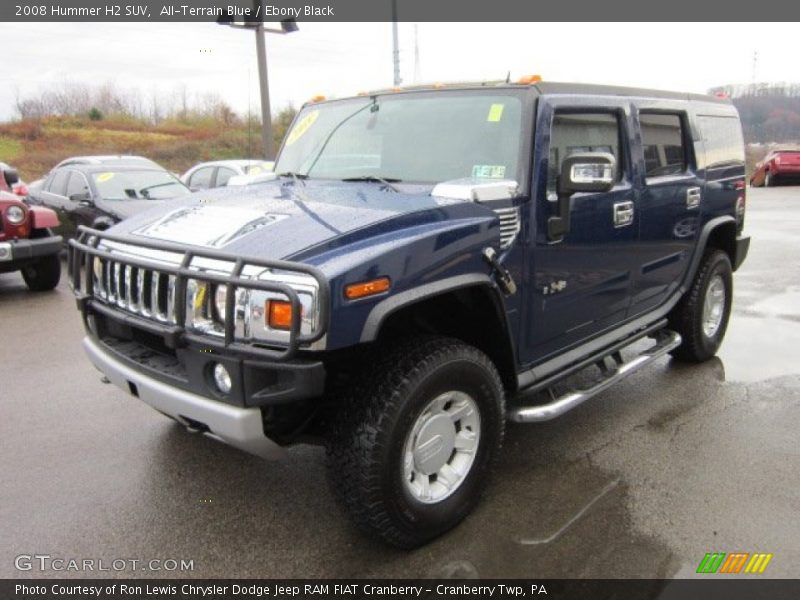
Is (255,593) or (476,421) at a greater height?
(476,421)

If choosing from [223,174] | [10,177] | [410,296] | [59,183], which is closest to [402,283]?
[410,296]

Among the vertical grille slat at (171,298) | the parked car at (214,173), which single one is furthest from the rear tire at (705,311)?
the parked car at (214,173)

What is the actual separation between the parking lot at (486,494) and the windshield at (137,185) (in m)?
5.13

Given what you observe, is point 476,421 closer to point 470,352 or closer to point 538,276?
point 470,352

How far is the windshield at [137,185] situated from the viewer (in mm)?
9539

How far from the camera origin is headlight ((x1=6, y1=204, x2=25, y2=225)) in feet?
24.9

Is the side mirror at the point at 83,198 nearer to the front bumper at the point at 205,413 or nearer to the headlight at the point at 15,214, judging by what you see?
the headlight at the point at 15,214

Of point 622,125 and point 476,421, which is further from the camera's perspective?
point 622,125

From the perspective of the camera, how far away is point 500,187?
9.97 feet

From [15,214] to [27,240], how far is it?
327 mm

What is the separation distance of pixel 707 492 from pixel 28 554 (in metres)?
3.22

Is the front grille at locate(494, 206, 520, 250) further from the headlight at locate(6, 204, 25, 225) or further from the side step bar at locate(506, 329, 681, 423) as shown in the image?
the headlight at locate(6, 204, 25, 225)

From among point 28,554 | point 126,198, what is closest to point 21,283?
point 126,198

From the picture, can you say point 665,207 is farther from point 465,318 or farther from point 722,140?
point 465,318
